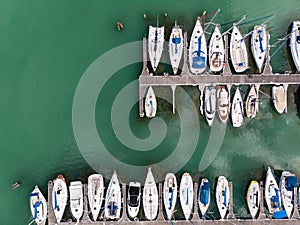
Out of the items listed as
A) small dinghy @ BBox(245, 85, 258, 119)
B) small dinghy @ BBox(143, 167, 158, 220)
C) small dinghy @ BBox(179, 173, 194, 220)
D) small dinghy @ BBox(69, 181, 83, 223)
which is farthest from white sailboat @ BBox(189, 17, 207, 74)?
small dinghy @ BBox(69, 181, 83, 223)

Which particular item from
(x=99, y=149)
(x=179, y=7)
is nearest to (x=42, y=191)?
(x=99, y=149)

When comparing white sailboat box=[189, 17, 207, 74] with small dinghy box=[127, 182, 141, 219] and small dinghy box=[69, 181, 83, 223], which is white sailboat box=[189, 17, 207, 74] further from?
small dinghy box=[69, 181, 83, 223]

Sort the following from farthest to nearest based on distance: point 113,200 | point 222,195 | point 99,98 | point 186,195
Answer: point 99,98
point 222,195
point 186,195
point 113,200

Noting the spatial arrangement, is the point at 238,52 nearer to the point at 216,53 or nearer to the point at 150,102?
the point at 216,53

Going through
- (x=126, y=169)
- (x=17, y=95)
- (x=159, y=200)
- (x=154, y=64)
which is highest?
(x=154, y=64)

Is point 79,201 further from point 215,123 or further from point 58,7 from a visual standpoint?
point 58,7

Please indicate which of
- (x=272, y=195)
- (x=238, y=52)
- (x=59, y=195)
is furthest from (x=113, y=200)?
(x=238, y=52)
